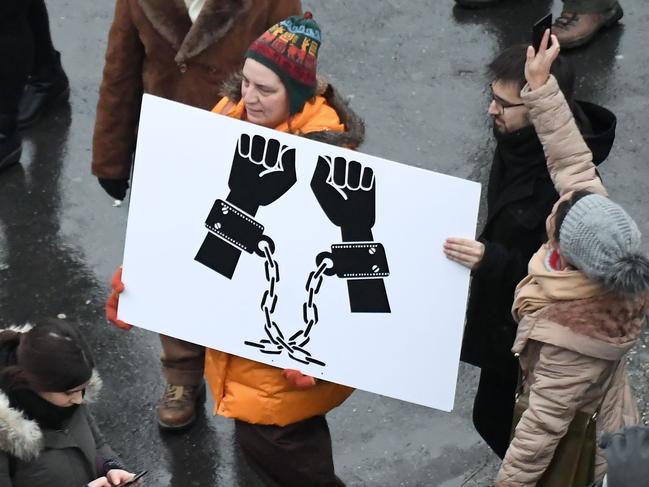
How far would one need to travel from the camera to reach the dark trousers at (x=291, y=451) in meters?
3.85

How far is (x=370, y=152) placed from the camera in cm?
596

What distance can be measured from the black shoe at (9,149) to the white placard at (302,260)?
244cm

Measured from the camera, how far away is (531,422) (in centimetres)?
332

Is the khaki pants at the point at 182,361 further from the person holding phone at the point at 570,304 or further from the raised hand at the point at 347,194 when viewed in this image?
the person holding phone at the point at 570,304

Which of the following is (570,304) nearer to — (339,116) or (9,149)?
(339,116)

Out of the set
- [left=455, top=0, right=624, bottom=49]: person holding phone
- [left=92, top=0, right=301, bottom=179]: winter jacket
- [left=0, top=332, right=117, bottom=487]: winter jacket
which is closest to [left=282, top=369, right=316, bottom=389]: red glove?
[left=0, top=332, right=117, bottom=487]: winter jacket

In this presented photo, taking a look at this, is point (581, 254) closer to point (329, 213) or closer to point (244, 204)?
point (329, 213)

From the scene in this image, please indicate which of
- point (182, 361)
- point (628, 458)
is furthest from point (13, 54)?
point (628, 458)

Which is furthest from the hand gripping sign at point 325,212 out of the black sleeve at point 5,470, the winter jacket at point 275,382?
the black sleeve at point 5,470

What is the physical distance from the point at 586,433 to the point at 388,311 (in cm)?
66

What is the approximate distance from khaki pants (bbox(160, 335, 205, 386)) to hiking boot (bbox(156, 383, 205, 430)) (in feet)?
0.14

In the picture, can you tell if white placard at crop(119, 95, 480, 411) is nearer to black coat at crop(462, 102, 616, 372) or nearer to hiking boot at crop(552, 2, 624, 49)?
black coat at crop(462, 102, 616, 372)

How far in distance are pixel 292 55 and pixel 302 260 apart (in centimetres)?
63

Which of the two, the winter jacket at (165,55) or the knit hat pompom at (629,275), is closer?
the knit hat pompom at (629,275)
